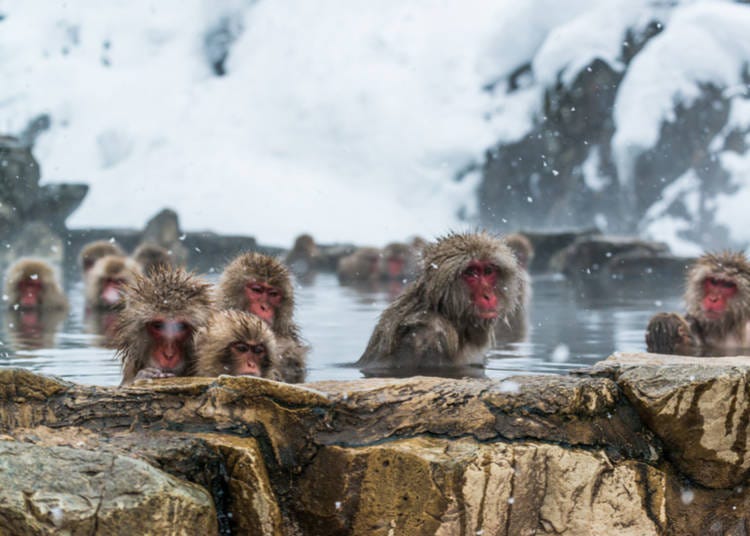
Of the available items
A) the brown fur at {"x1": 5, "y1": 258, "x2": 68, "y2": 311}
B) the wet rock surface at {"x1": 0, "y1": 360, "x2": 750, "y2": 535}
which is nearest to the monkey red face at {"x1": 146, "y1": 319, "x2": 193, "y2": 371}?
the wet rock surface at {"x1": 0, "y1": 360, "x2": 750, "y2": 535}

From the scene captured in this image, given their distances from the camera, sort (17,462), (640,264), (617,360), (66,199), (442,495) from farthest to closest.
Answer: (66,199), (640,264), (617,360), (442,495), (17,462)

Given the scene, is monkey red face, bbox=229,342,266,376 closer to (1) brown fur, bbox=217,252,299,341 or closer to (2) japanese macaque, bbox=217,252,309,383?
(2) japanese macaque, bbox=217,252,309,383

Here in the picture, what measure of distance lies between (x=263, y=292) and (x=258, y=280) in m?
0.06

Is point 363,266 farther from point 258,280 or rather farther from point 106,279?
point 258,280

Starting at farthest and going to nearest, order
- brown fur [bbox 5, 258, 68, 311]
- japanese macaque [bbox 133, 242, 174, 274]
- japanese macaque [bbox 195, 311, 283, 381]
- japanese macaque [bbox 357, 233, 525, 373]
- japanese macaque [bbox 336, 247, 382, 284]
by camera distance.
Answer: japanese macaque [bbox 336, 247, 382, 284]
japanese macaque [bbox 133, 242, 174, 274]
brown fur [bbox 5, 258, 68, 311]
japanese macaque [bbox 357, 233, 525, 373]
japanese macaque [bbox 195, 311, 283, 381]

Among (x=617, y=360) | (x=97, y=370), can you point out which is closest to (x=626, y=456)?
→ (x=617, y=360)

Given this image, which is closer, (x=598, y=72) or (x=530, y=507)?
(x=530, y=507)

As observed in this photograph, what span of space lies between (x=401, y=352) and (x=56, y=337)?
2878 mm

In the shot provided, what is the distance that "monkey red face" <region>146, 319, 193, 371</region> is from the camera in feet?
12.2

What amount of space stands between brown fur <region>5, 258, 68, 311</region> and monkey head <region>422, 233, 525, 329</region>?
5.29 metres

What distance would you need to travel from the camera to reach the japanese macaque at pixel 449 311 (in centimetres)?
475

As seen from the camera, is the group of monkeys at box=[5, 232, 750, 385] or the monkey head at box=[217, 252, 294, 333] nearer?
the group of monkeys at box=[5, 232, 750, 385]

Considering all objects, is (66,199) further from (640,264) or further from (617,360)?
(617,360)

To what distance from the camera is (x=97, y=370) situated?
477 cm
